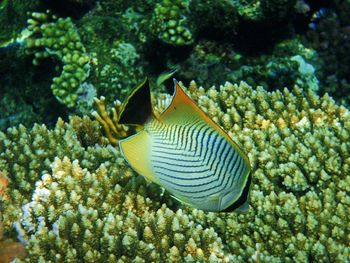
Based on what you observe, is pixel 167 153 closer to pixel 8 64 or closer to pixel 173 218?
pixel 173 218

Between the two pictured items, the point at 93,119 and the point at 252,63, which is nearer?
the point at 93,119

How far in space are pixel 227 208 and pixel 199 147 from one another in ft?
1.31

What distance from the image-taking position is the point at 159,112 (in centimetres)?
489

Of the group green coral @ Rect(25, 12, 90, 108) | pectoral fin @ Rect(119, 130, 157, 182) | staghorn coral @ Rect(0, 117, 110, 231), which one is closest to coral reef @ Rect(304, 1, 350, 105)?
green coral @ Rect(25, 12, 90, 108)

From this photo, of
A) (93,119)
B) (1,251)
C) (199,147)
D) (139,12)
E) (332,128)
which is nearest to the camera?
(199,147)

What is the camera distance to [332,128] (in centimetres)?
440

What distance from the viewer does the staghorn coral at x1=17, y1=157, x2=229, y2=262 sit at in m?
3.21

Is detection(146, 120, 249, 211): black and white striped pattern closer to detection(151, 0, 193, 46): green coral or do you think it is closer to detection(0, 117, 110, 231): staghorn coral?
detection(0, 117, 110, 231): staghorn coral

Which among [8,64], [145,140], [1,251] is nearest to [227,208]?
[145,140]

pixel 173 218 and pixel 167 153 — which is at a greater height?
pixel 167 153

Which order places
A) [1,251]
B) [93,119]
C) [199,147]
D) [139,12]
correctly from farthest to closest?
1. [139,12]
2. [93,119]
3. [1,251]
4. [199,147]

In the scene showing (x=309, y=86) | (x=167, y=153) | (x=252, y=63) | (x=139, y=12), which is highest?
(x=167, y=153)

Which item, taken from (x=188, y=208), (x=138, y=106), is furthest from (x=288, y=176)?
(x=138, y=106)

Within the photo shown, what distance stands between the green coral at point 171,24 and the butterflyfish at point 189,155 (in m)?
3.36
